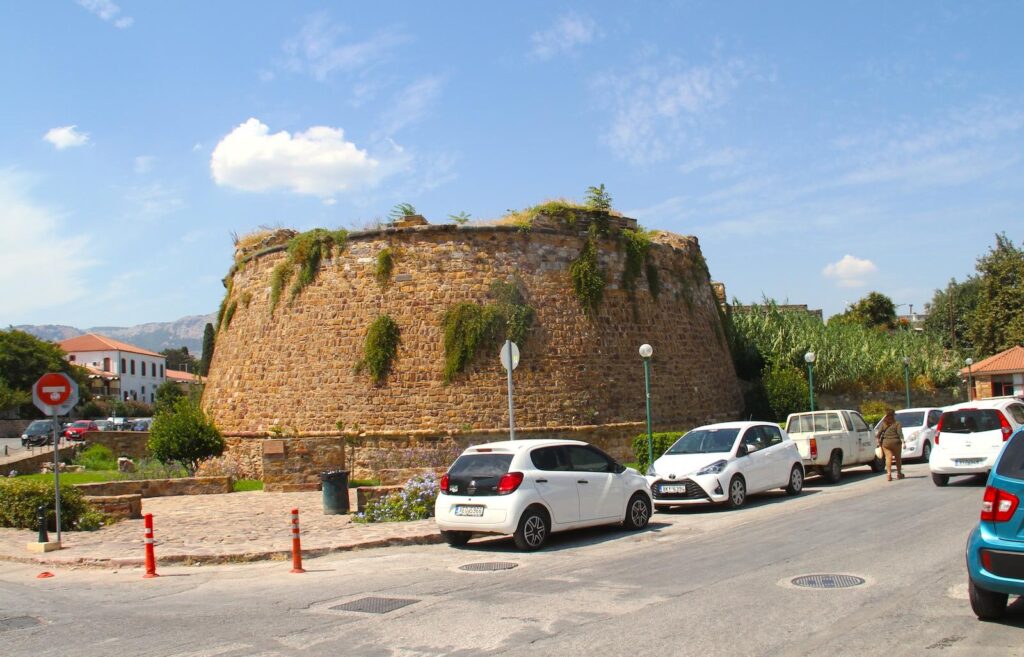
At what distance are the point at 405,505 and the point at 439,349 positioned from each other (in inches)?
365

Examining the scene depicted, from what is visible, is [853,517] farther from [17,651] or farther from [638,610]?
[17,651]

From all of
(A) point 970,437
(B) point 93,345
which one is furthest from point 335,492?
(B) point 93,345

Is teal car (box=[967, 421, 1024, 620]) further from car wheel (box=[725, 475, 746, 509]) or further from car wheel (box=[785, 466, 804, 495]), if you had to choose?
car wheel (box=[785, 466, 804, 495])

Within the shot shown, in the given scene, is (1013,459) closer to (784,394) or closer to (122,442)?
(784,394)

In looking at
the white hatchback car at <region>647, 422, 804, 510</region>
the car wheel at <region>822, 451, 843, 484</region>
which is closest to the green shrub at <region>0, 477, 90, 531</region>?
the white hatchback car at <region>647, 422, 804, 510</region>

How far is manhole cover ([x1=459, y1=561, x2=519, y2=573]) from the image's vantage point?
33.3 ft

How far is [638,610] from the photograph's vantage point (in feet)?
24.4

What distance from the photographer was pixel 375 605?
26.7 ft

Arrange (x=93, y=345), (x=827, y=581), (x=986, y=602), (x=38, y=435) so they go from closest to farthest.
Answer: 1. (x=986, y=602)
2. (x=827, y=581)
3. (x=38, y=435)
4. (x=93, y=345)

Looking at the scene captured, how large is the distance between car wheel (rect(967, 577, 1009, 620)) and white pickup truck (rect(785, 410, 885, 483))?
12762mm

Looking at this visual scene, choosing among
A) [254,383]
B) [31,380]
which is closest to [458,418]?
[254,383]

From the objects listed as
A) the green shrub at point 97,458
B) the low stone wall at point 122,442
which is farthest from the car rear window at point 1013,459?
the low stone wall at point 122,442

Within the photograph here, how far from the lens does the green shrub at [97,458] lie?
30.5m

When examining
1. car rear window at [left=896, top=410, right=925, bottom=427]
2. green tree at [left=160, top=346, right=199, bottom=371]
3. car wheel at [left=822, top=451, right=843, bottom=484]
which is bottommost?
car wheel at [left=822, top=451, right=843, bottom=484]
